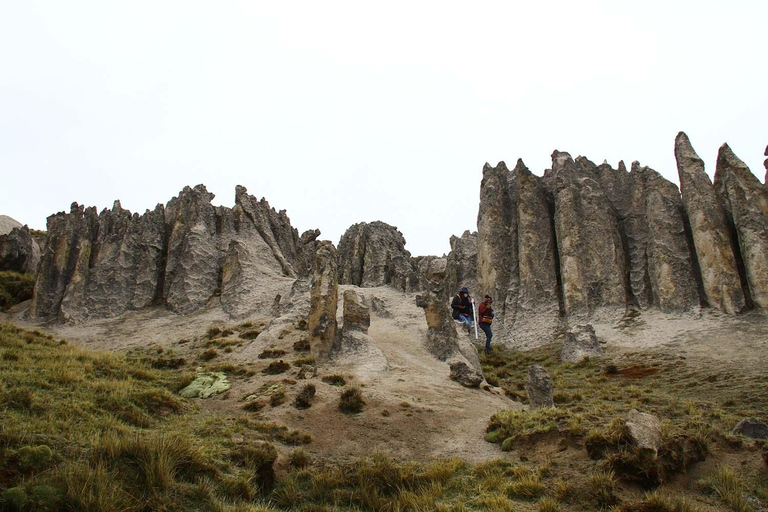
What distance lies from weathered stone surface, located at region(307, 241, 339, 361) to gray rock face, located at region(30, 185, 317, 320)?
9.85 meters

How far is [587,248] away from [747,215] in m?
8.48

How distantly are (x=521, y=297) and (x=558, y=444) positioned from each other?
23276 millimetres

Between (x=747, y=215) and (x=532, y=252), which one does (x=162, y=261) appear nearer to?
(x=532, y=252)

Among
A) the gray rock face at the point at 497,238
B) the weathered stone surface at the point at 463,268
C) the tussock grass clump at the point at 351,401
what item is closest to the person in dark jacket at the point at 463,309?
the gray rock face at the point at 497,238

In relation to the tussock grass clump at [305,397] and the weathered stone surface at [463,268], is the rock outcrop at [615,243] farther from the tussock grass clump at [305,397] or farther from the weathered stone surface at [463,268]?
the tussock grass clump at [305,397]

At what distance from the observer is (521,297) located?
34.5m

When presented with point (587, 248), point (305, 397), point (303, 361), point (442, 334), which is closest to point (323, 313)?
point (303, 361)

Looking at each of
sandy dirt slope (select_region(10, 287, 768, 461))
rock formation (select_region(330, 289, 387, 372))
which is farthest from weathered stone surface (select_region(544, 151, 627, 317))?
rock formation (select_region(330, 289, 387, 372))

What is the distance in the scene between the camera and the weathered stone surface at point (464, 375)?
19.1 meters

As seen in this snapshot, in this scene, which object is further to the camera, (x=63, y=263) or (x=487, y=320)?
(x=63, y=263)

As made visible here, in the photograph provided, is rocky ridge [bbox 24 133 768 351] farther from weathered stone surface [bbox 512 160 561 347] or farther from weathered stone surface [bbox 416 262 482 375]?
weathered stone surface [bbox 416 262 482 375]

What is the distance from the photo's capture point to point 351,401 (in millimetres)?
15383

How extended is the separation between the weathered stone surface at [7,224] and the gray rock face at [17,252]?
17482 millimetres

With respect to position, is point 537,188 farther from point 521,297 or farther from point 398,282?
point 398,282
